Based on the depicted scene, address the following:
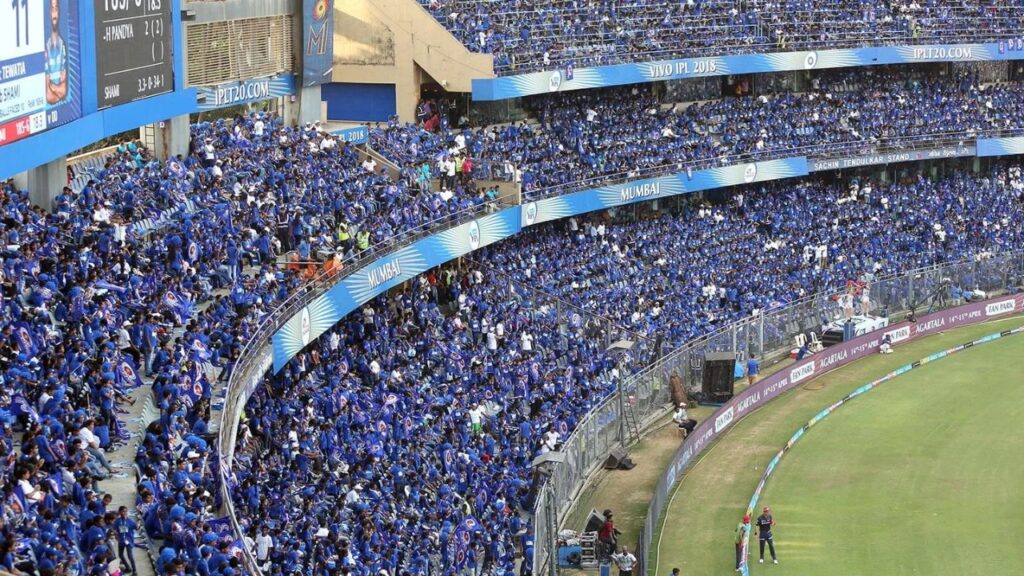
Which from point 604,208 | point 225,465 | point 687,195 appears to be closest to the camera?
point 225,465

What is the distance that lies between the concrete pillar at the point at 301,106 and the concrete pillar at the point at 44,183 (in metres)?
13.3

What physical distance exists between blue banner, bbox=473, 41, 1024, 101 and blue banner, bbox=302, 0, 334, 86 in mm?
6290

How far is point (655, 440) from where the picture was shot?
36.3 m

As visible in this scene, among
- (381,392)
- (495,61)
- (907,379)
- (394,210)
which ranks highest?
(495,61)

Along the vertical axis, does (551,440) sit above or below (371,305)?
below

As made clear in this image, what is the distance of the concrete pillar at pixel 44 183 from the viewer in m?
26.1

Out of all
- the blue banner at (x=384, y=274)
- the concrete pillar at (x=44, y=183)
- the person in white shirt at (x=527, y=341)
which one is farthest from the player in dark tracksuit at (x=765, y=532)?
Answer: the concrete pillar at (x=44, y=183)

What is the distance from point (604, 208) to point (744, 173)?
6.58 m

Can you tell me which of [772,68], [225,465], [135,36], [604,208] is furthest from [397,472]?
[772,68]

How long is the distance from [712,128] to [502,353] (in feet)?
61.2

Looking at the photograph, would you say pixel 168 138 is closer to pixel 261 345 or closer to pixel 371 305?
pixel 371 305

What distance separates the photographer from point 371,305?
33.9 m

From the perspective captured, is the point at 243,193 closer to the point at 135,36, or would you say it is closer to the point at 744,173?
the point at 135,36

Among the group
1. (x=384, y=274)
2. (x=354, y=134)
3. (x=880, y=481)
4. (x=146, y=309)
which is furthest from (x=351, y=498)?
(x=354, y=134)
